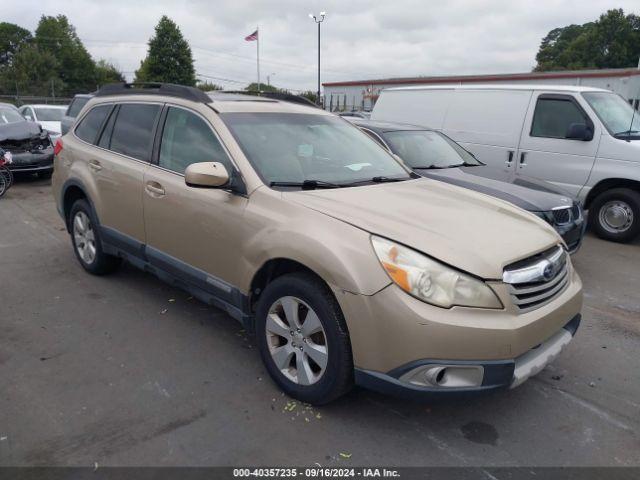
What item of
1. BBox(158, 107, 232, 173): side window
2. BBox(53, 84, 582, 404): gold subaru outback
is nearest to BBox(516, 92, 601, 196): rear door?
BBox(53, 84, 582, 404): gold subaru outback

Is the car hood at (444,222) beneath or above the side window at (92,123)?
beneath

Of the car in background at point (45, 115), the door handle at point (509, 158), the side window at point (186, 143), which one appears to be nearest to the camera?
the side window at point (186, 143)

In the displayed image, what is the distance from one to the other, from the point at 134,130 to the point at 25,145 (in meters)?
7.69

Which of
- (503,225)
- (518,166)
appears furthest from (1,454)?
(518,166)

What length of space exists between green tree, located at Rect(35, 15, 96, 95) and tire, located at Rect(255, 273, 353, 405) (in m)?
79.9

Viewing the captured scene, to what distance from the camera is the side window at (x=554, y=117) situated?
24.1 ft

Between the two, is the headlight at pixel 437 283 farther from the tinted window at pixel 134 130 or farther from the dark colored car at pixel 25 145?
the dark colored car at pixel 25 145

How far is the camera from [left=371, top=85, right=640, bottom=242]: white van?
23.0 feet

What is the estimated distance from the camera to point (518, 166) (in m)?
7.79

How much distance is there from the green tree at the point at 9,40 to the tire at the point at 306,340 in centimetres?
10175

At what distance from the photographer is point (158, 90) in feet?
14.1

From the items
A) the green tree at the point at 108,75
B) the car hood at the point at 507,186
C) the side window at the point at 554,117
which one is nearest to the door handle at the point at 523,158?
the side window at the point at 554,117

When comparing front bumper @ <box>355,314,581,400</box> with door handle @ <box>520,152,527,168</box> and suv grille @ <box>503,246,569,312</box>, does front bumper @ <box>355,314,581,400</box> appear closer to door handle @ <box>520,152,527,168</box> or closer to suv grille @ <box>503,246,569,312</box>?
suv grille @ <box>503,246,569,312</box>

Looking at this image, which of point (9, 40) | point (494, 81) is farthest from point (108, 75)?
point (494, 81)
